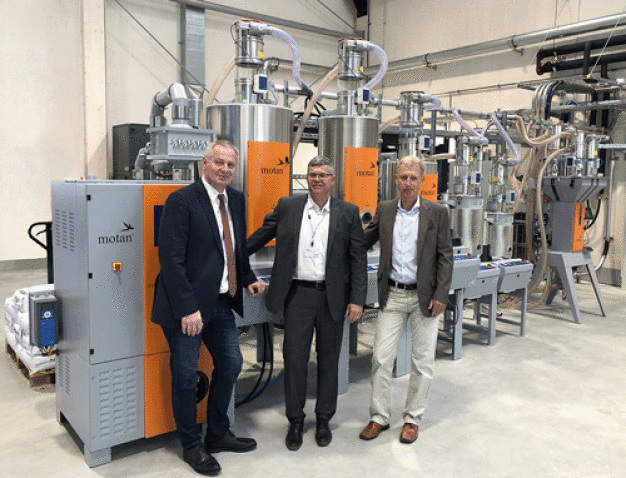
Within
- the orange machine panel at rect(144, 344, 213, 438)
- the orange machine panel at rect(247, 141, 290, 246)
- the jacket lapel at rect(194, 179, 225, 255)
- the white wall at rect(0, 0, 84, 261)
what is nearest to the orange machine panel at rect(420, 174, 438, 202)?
the orange machine panel at rect(247, 141, 290, 246)

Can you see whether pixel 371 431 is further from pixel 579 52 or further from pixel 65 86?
pixel 579 52

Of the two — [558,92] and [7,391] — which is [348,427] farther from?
→ [558,92]

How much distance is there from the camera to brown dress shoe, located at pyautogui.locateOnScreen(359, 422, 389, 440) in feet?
8.88

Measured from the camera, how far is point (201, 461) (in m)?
2.36

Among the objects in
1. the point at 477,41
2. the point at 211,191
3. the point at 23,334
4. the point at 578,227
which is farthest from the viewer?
the point at 477,41

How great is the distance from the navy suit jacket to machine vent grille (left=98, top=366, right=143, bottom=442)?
39cm

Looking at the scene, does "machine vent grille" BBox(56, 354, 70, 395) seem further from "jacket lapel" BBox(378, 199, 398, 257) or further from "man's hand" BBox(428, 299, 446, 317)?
"man's hand" BBox(428, 299, 446, 317)

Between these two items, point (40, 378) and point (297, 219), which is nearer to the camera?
point (297, 219)

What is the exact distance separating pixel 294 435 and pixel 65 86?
6.25 m

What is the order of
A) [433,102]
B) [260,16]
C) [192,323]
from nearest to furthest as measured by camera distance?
[192,323]
[433,102]
[260,16]

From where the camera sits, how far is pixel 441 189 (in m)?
6.91

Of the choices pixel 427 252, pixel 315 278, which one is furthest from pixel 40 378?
pixel 427 252

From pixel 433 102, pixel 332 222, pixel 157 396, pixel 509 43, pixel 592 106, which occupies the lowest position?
pixel 157 396

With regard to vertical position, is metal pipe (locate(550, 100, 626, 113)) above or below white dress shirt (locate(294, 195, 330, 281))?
above
